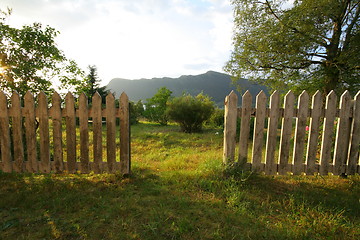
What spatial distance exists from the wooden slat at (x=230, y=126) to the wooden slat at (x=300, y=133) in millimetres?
1109

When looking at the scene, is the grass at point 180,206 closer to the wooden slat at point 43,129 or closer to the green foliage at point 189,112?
the wooden slat at point 43,129

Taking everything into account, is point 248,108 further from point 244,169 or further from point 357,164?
point 357,164

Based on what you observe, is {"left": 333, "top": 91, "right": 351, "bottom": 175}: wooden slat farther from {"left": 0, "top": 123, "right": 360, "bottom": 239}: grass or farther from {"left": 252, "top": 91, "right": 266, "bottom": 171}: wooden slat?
{"left": 252, "top": 91, "right": 266, "bottom": 171}: wooden slat

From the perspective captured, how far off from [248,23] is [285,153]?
6860mm

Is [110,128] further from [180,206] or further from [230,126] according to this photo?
[230,126]

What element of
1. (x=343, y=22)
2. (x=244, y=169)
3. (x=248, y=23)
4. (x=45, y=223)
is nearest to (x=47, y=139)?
(x=45, y=223)

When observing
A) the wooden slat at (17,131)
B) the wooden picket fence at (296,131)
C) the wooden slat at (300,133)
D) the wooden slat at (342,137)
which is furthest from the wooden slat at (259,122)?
the wooden slat at (17,131)

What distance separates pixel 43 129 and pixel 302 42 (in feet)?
28.0

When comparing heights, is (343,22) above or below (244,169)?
above

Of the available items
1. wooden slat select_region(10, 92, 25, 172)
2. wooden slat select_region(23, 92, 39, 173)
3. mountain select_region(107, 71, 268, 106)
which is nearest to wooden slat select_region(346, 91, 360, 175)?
wooden slat select_region(23, 92, 39, 173)

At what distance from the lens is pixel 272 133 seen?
326 cm

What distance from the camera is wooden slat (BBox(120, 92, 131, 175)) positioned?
3.21 metres

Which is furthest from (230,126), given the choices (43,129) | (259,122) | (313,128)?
(43,129)

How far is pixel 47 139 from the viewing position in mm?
3232
